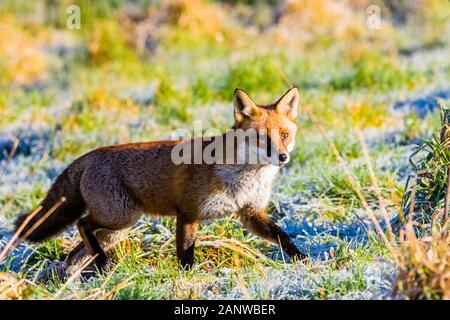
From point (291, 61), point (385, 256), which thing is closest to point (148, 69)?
point (291, 61)

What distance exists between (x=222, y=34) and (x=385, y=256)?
978cm

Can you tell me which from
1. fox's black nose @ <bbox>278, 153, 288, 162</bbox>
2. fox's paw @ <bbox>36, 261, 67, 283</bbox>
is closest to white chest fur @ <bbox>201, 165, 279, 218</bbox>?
fox's black nose @ <bbox>278, 153, 288, 162</bbox>

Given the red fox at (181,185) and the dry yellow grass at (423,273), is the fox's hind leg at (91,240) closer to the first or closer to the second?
the red fox at (181,185)

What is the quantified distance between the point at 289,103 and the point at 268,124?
0.97ft

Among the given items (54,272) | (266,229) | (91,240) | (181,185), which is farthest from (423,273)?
(54,272)

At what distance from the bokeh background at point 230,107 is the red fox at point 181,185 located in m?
0.24

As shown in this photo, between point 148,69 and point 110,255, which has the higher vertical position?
point 148,69

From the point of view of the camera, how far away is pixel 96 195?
5.11 m

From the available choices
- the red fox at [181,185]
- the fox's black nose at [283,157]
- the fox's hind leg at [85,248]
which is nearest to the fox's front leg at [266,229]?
the red fox at [181,185]

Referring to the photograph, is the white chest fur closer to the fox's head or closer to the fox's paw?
the fox's head

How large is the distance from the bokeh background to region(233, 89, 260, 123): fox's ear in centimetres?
29

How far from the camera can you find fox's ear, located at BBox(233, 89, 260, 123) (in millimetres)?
4858

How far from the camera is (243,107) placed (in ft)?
16.1
